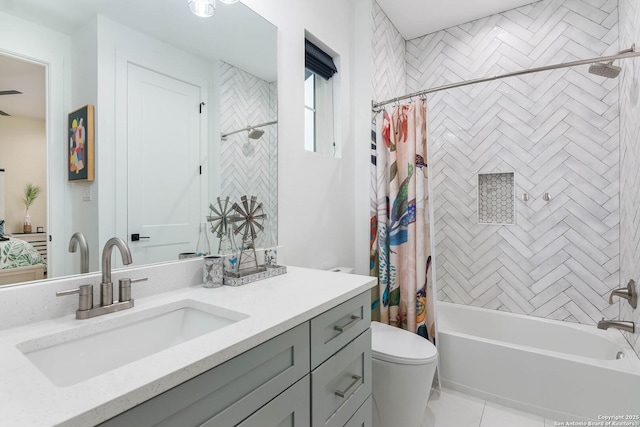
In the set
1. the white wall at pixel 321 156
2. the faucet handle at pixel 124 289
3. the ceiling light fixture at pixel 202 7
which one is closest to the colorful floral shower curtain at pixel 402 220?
the white wall at pixel 321 156

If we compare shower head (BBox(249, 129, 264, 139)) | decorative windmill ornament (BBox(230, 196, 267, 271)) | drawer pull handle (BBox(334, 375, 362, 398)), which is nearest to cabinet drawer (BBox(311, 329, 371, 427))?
drawer pull handle (BBox(334, 375, 362, 398))

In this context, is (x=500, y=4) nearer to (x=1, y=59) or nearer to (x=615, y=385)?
(x=615, y=385)

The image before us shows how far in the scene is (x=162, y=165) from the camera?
1.17m

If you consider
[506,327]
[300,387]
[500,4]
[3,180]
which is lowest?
[506,327]

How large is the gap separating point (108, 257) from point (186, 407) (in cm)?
56

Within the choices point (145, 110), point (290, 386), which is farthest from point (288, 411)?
point (145, 110)

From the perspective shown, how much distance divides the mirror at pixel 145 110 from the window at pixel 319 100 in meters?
0.49

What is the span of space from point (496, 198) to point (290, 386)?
7.96 ft

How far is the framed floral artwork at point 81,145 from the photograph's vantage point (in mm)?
943

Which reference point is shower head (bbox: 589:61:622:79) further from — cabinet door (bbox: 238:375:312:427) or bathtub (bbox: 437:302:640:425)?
cabinet door (bbox: 238:375:312:427)

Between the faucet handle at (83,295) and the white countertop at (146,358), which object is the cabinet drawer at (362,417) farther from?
the faucet handle at (83,295)

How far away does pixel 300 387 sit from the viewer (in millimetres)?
888

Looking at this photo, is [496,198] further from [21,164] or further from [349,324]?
[21,164]

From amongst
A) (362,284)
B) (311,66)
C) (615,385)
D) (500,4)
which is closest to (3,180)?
(362,284)
